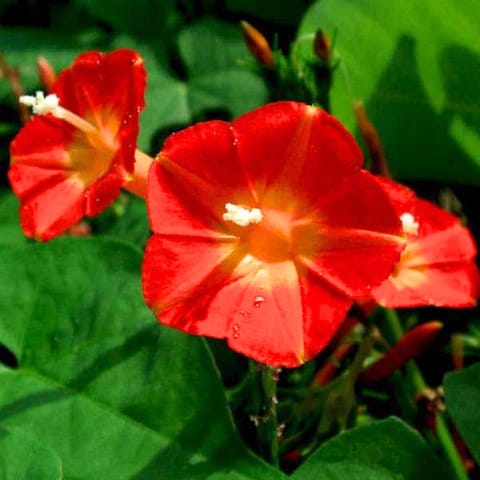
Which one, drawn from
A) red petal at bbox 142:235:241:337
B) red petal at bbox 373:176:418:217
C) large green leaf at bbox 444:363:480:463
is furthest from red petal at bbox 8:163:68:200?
large green leaf at bbox 444:363:480:463

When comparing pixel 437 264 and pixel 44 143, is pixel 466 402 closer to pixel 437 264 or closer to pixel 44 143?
pixel 437 264

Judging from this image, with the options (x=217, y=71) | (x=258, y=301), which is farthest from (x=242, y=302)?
(x=217, y=71)

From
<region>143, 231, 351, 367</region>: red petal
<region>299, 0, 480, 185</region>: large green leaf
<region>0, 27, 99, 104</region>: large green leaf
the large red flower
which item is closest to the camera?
<region>143, 231, 351, 367</region>: red petal

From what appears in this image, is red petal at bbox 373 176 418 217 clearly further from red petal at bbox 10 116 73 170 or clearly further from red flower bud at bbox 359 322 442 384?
red petal at bbox 10 116 73 170

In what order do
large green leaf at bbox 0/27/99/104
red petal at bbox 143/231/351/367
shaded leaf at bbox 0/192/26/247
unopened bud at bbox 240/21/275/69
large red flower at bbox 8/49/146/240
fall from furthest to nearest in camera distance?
large green leaf at bbox 0/27/99/104, shaded leaf at bbox 0/192/26/247, unopened bud at bbox 240/21/275/69, large red flower at bbox 8/49/146/240, red petal at bbox 143/231/351/367

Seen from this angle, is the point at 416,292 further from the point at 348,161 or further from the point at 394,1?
the point at 394,1

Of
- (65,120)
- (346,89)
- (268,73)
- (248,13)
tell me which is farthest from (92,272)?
(248,13)
